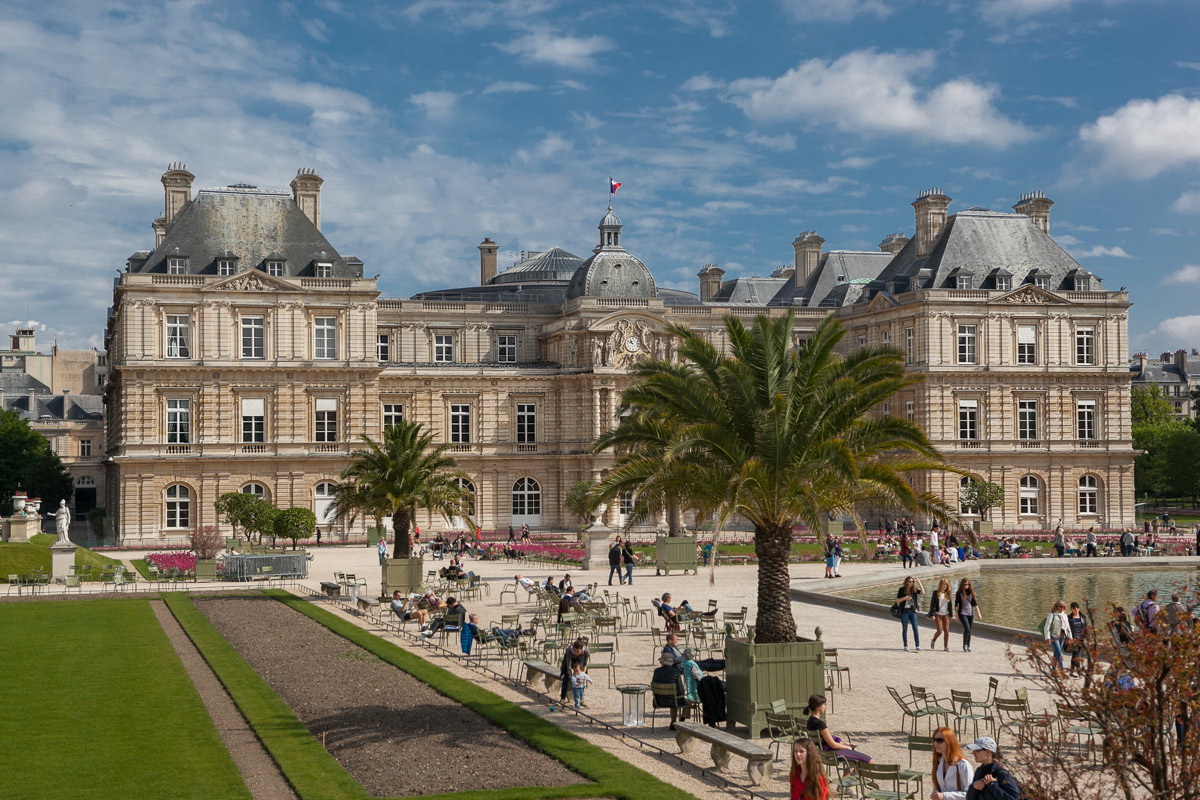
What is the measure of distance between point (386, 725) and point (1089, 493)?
60350mm

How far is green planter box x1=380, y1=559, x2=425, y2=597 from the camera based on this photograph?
129ft

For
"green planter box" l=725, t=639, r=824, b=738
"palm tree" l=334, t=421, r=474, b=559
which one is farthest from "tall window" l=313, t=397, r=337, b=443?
"green planter box" l=725, t=639, r=824, b=738

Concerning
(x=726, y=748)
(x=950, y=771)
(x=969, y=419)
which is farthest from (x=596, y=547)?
(x=950, y=771)

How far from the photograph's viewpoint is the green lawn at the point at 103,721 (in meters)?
16.9

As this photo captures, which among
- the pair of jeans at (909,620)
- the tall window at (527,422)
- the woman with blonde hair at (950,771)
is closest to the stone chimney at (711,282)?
the tall window at (527,422)

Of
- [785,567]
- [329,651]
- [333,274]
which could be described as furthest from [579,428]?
[785,567]

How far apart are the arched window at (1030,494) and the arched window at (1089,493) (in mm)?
2518

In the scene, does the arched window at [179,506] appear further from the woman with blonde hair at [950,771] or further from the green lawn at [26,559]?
the woman with blonde hair at [950,771]

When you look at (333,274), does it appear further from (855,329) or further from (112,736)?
(112,736)

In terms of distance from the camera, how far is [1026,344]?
7181 cm

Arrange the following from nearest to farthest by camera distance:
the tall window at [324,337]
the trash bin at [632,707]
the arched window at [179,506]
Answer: the trash bin at [632,707] → the arched window at [179,506] → the tall window at [324,337]

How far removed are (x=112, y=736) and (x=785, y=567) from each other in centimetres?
1081

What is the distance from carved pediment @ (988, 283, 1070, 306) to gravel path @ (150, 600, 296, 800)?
52917 millimetres

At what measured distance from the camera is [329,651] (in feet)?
91.9
